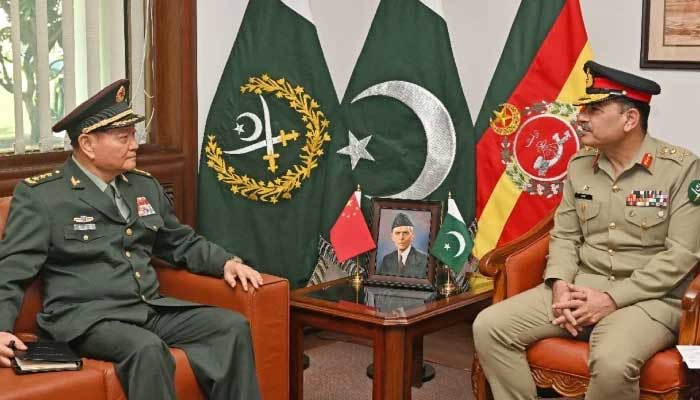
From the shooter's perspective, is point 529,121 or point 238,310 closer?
point 238,310

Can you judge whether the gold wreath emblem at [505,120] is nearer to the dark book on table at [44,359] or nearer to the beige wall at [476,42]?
the beige wall at [476,42]

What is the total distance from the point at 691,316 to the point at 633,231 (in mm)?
390

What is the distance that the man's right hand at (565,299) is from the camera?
305 centimetres

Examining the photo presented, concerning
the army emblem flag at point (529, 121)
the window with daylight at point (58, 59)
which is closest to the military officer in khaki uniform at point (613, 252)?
the army emblem flag at point (529, 121)

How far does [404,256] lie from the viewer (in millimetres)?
3725

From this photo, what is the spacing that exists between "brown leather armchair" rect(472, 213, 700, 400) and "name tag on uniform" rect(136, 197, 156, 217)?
1.14 meters

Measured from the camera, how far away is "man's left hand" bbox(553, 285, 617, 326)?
3.04m

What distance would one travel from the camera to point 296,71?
13.9ft

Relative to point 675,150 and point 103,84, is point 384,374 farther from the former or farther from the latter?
point 103,84

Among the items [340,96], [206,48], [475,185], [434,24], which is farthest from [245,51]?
[475,185]

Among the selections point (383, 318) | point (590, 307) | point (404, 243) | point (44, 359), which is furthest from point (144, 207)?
point (590, 307)

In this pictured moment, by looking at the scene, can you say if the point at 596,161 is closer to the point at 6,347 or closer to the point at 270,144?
the point at 270,144

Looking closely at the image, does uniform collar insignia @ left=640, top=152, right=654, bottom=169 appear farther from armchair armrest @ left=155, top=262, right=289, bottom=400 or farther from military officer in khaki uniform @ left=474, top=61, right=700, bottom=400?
armchair armrest @ left=155, top=262, right=289, bottom=400

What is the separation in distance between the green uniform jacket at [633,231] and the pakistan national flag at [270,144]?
126 centimetres
